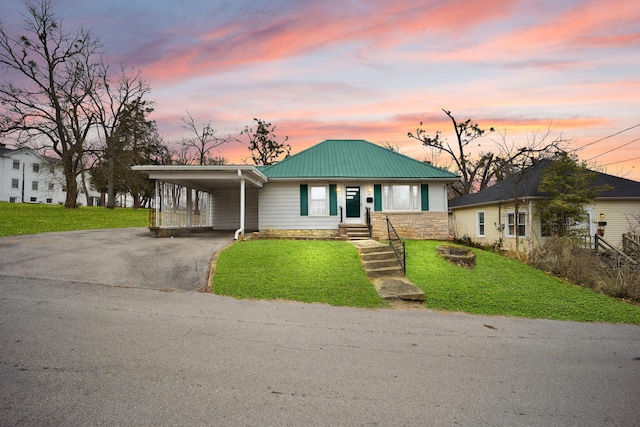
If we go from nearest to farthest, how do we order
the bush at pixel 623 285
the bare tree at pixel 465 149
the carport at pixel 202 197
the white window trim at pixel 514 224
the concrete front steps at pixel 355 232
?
the bush at pixel 623 285 < the carport at pixel 202 197 < the concrete front steps at pixel 355 232 < the white window trim at pixel 514 224 < the bare tree at pixel 465 149

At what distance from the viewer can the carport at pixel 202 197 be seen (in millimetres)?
13531

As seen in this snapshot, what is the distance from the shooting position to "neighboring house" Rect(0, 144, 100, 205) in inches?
1705

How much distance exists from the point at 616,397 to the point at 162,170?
45.7 feet

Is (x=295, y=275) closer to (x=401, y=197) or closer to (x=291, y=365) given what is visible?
(x=291, y=365)

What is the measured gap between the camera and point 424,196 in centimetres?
1702

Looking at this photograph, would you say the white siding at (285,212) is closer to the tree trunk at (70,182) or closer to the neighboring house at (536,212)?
the neighboring house at (536,212)

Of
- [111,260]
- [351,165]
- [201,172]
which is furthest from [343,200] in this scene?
[111,260]

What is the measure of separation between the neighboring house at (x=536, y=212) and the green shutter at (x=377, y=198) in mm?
6181

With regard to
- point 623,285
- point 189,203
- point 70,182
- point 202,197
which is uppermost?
point 70,182

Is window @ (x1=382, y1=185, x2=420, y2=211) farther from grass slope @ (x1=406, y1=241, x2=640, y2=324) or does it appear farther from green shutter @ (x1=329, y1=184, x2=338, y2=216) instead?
grass slope @ (x1=406, y1=241, x2=640, y2=324)

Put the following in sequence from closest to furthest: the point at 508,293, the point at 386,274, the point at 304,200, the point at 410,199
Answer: the point at 508,293 → the point at 386,274 → the point at 304,200 → the point at 410,199

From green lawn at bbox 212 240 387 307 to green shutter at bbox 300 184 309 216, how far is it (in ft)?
15.5

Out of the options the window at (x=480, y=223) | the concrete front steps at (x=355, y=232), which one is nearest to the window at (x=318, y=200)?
the concrete front steps at (x=355, y=232)

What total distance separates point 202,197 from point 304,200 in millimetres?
6312
